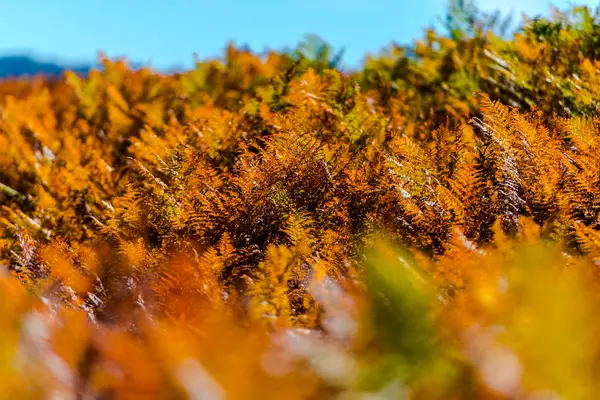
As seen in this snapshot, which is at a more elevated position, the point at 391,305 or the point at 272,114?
the point at 272,114

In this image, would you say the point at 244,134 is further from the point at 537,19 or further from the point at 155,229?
the point at 537,19


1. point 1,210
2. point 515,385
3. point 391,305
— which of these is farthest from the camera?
point 1,210

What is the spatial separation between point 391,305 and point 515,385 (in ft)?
0.77

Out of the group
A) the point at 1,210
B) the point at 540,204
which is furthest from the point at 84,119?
the point at 540,204

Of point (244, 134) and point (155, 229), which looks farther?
point (244, 134)

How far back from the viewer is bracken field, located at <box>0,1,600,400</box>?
0.95m

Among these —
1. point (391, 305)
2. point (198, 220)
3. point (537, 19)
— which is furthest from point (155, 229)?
point (537, 19)

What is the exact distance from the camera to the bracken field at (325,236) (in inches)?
37.3

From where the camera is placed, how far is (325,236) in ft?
7.18

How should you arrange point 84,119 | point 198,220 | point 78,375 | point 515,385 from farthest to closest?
1. point 84,119
2. point 198,220
3. point 78,375
4. point 515,385

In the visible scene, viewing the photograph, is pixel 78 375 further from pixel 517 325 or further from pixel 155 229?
pixel 155 229

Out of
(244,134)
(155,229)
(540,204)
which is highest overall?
(244,134)

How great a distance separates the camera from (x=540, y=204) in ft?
6.86

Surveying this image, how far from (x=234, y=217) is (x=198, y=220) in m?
0.14
